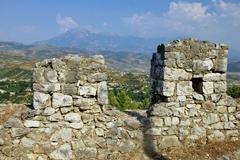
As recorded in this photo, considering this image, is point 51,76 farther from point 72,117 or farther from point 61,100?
point 72,117

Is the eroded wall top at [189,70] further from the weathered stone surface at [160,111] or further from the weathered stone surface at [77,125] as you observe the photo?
the weathered stone surface at [77,125]

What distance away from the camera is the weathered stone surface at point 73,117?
350 inches

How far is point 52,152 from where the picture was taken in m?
8.79

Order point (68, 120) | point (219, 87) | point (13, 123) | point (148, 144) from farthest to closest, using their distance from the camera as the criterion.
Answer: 1. point (219, 87)
2. point (148, 144)
3. point (68, 120)
4. point (13, 123)

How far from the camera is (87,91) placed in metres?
8.97

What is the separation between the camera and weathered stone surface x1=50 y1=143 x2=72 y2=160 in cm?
879

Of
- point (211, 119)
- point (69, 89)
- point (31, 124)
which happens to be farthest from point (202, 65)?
point (31, 124)

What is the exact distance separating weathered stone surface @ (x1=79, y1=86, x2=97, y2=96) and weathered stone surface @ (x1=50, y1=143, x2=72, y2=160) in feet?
3.97

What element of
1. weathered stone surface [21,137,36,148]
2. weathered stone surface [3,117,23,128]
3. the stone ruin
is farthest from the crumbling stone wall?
weathered stone surface [3,117,23,128]

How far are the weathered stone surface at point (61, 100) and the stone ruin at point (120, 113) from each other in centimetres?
2

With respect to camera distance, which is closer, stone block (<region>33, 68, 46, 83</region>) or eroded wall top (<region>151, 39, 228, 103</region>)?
stone block (<region>33, 68, 46, 83</region>)

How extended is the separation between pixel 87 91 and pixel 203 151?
10.6ft

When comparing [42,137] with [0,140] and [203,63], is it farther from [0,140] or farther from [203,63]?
[203,63]

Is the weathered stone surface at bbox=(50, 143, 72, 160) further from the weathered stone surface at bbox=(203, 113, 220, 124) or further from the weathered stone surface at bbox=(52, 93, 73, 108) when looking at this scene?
the weathered stone surface at bbox=(203, 113, 220, 124)
